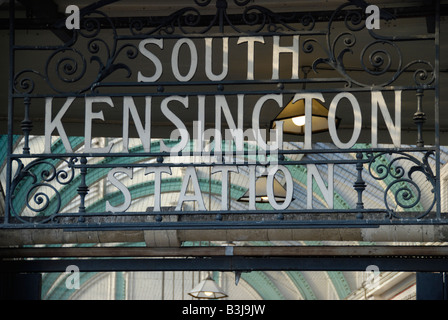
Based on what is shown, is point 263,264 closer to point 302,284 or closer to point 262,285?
point 302,284

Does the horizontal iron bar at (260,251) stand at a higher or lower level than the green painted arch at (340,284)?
higher

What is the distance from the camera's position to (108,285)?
120 ft

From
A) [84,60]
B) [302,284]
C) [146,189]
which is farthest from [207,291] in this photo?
[302,284]

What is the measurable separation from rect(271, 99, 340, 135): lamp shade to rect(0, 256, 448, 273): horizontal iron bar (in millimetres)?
2134

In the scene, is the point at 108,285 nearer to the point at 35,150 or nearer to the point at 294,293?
the point at 294,293

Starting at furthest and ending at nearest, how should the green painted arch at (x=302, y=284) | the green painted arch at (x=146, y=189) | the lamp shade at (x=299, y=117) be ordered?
the green painted arch at (x=302, y=284) < the green painted arch at (x=146, y=189) < the lamp shade at (x=299, y=117)

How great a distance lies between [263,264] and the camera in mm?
5508

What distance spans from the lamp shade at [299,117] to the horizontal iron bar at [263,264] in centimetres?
213

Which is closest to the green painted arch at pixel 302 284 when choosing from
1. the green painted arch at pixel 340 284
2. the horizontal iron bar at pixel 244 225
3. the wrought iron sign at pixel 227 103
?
the green painted arch at pixel 340 284

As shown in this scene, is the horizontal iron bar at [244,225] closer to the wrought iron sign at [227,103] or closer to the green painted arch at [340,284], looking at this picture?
the wrought iron sign at [227,103]

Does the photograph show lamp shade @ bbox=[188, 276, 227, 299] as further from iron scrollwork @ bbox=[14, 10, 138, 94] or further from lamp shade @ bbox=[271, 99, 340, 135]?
iron scrollwork @ bbox=[14, 10, 138, 94]

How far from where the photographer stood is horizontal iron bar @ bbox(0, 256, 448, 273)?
5.38 m

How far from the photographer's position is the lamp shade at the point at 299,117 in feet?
25.0

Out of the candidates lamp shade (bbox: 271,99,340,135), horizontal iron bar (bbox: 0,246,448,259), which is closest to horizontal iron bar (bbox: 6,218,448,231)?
horizontal iron bar (bbox: 0,246,448,259)
